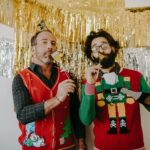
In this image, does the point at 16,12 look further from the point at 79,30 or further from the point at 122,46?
the point at 122,46

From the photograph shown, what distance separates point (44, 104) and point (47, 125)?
0.42ft

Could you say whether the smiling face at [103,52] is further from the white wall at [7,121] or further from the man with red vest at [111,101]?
the white wall at [7,121]

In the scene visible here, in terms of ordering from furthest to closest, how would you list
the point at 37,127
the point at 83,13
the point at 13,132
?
the point at 83,13, the point at 13,132, the point at 37,127

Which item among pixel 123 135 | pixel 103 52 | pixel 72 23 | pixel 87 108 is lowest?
pixel 123 135

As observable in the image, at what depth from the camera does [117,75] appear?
1.29 meters

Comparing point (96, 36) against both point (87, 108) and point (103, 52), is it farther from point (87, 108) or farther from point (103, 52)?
point (87, 108)

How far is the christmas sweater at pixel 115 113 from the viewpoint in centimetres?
119

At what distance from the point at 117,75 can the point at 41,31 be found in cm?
49

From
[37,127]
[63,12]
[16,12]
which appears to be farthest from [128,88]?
[16,12]

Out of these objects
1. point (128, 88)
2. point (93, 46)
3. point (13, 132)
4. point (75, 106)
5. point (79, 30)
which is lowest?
point (13, 132)

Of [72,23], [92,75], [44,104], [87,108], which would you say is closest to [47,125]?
[44,104]

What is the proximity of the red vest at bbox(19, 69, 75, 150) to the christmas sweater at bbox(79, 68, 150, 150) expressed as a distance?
0.14 metres

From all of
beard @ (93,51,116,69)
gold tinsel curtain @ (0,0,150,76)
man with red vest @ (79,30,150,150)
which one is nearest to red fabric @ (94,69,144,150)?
man with red vest @ (79,30,150,150)

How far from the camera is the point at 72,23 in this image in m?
1.55
